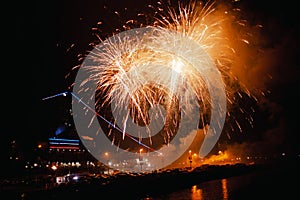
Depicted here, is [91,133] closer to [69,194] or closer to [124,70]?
[124,70]

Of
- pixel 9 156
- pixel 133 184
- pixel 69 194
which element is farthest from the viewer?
pixel 9 156

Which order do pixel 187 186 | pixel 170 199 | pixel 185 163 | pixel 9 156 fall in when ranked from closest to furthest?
pixel 170 199 → pixel 187 186 → pixel 9 156 → pixel 185 163

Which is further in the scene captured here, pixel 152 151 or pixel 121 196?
pixel 152 151

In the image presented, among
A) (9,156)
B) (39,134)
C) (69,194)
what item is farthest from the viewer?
(39,134)

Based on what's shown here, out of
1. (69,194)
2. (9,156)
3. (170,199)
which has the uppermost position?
(9,156)

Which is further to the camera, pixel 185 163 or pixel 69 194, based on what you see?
pixel 185 163

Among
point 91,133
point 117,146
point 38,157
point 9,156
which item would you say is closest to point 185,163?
point 117,146

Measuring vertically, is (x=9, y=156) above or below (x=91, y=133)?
below

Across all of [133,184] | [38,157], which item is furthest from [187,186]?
[38,157]

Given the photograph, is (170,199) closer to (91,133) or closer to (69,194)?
(69,194)
